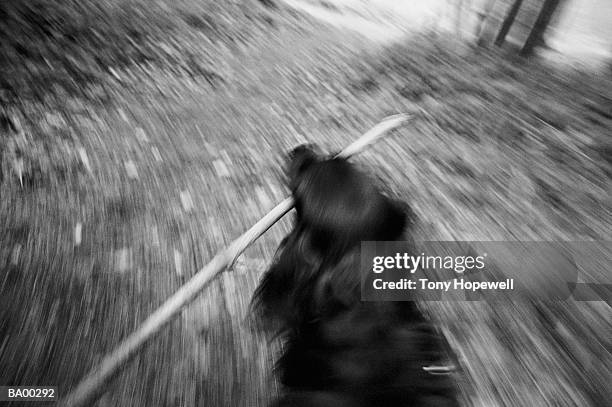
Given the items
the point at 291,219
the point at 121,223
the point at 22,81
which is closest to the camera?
the point at 121,223

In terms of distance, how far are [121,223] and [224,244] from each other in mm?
780

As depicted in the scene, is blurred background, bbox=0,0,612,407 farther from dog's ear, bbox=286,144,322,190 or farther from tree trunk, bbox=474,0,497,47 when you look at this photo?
dog's ear, bbox=286,144,322,190

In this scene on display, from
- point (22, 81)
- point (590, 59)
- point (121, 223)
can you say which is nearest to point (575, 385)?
point (121, 223)

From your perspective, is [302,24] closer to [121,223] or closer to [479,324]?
[121,223]

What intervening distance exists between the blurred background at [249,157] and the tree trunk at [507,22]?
0.02 meters

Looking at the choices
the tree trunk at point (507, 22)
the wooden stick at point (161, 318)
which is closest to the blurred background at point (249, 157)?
the tree trunk at point (507, 22)

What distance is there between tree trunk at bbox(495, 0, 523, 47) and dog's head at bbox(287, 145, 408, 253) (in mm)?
5066

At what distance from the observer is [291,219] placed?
2.97 meters

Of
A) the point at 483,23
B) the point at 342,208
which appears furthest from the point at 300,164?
the point at 483,23

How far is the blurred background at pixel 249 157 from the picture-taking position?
212cm

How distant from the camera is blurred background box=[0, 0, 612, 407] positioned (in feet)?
6.95

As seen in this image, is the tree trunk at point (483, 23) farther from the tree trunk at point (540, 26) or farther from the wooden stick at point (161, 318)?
the wooden stick at point (161, 318)

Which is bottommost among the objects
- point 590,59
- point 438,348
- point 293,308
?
point 293,308

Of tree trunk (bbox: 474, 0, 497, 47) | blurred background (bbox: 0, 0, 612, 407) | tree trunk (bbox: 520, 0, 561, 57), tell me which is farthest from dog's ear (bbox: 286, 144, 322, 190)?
tree trunk (bbox: 474, 0, 497, 47)
